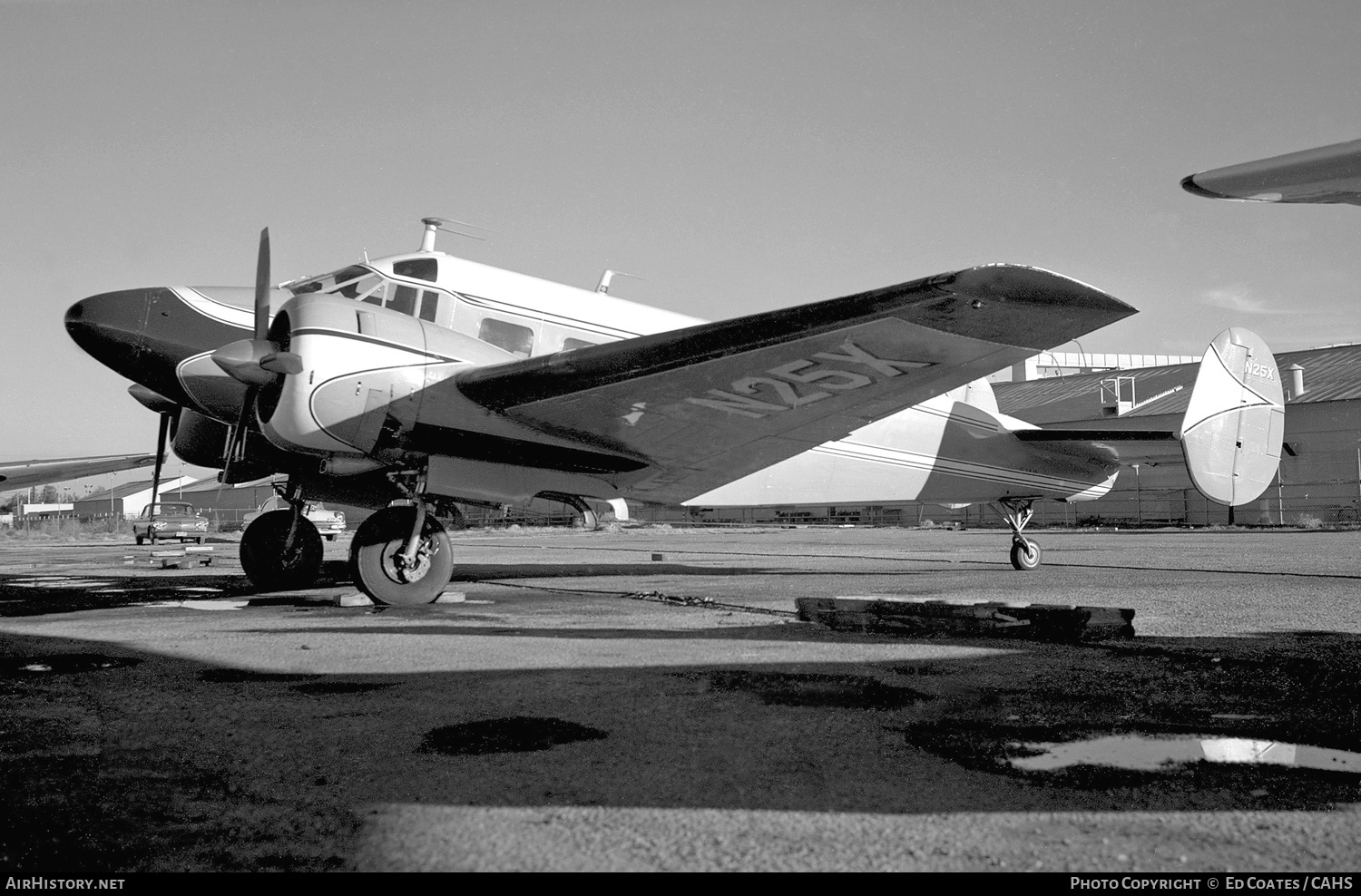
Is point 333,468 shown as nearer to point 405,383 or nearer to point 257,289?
point 405,383

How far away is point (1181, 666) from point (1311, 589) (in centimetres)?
561

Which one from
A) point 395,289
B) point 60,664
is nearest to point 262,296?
point 395,289

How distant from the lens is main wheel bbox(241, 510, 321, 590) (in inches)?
420

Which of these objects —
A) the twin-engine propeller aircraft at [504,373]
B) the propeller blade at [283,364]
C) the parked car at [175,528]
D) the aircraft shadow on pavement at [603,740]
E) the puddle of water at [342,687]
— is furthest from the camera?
the parked car at [175,528]

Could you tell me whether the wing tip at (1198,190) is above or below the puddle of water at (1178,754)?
above

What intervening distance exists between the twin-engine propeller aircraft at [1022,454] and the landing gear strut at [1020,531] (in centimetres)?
2

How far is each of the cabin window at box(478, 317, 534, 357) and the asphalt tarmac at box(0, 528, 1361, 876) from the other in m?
3.50

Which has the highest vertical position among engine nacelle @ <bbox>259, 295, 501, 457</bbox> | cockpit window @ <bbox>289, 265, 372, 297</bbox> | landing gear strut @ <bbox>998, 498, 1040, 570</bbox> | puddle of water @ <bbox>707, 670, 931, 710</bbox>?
cockpit window @ <bbox>289, 265, 372, 297</bbox>

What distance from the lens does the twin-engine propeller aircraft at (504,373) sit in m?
6.68

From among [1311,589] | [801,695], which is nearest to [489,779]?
[801,695]

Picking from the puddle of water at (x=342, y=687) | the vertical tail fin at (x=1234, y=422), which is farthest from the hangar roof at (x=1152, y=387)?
the puddle of water at (x=342, y=687)

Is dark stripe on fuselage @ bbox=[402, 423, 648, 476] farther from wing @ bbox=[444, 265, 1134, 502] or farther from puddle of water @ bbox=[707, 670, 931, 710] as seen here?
puddle of water @ bbox=[707, 670, 931, 710]

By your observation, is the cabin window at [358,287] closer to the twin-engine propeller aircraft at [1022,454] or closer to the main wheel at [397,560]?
the main wheel at [397,560]

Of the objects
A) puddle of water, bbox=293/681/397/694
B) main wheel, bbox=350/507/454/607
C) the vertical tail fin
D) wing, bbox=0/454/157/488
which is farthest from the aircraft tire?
wing, bbox=0/454/157/488
